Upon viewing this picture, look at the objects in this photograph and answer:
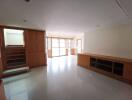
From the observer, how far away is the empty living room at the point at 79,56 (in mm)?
1950

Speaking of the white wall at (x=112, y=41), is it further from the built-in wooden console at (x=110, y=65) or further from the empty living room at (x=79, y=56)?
the built-in wooden console at (x=110, y=65)

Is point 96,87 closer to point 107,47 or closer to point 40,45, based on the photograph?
point 107,47

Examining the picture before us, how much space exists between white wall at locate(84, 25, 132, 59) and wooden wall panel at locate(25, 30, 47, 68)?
3.07m

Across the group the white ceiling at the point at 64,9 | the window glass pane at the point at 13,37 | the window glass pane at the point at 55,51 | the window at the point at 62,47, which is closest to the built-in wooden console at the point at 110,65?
the white ceiling at the point at 64,9

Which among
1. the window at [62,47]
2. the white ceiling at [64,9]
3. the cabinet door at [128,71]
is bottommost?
the cabinet door at [128,71]

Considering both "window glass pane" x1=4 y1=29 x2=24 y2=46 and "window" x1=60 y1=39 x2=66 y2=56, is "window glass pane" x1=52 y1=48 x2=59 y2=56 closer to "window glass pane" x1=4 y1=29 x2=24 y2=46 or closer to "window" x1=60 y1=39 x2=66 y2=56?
"window" x1=60 y1=39 x2=66 y2=56

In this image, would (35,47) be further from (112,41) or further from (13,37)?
(112,41)

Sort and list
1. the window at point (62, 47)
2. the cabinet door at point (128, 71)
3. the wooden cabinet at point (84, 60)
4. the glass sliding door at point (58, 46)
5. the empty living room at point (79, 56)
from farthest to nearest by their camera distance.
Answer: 1. the window at point (62, 47)
2. the glass sliding door at point (58, 46)
3. the wooden cabinet at point (84, 60)
4. the cabinet door at point (128, 71)
5. the empty living room at point (79, 56)

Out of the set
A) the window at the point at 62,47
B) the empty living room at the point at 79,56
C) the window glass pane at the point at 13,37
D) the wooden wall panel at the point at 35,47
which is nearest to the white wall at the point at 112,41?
the empty living room at the point at 79,56

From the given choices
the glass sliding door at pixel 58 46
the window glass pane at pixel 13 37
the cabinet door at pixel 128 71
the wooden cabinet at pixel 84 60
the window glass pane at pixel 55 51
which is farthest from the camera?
the window glass pane at pixel 55 51

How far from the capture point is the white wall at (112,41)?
3.35 metres

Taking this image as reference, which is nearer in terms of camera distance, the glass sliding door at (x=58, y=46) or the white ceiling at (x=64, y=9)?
the white ceiling at (x=64, y=9)

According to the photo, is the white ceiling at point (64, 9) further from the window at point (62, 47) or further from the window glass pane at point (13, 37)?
the window at point (62, 47)

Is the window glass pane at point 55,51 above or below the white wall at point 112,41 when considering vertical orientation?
below
